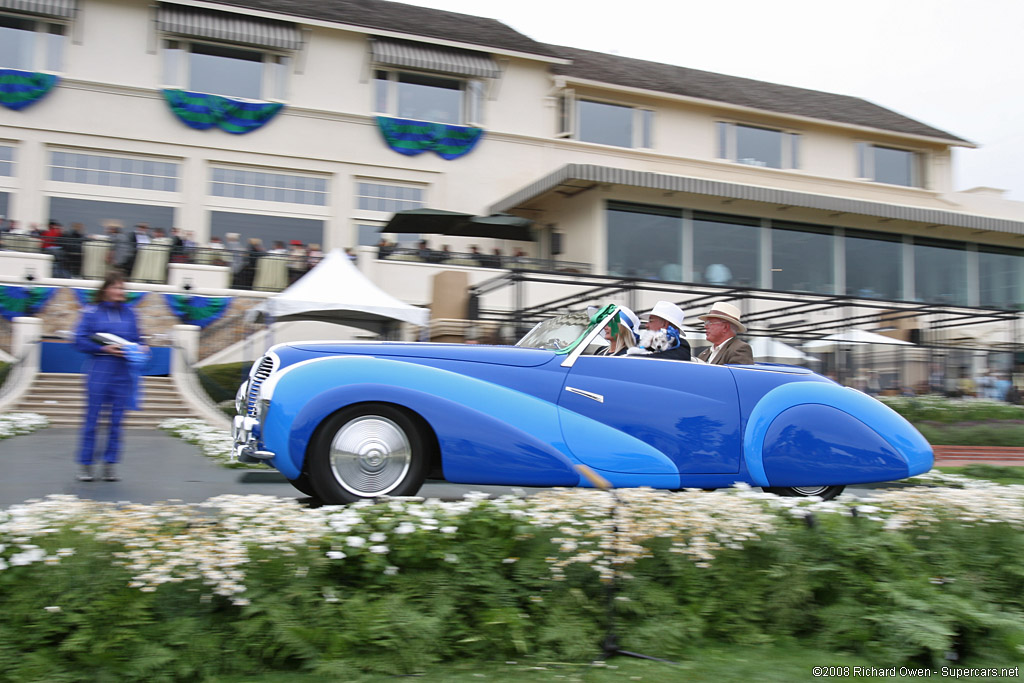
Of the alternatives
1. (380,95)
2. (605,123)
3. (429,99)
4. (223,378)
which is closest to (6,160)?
(223,378)

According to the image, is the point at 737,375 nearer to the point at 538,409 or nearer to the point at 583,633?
the point at 538,409

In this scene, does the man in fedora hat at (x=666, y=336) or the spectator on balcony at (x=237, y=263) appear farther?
the spectator on balcony at (x=237, y=263)

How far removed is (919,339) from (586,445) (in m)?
17.0

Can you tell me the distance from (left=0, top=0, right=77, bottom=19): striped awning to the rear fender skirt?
2211 cm

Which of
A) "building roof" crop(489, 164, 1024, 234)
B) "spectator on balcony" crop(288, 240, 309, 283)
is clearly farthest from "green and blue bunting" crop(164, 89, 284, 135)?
"building roof" crop(489, 164, 1024, 234)

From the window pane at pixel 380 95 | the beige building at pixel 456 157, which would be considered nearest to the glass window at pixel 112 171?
the beige building at pixel 456 157

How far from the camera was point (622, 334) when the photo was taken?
5.90 metres

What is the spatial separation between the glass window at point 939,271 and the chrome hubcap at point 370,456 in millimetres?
26530

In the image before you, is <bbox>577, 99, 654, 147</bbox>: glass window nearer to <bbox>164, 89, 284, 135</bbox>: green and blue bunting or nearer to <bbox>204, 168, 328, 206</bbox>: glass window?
<bbox>204, 168, 328, 206</bbox>: glass window

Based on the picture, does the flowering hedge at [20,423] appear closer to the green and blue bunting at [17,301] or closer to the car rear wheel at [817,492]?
the green and blue bunting at [17,301]

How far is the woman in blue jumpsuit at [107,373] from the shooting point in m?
6.97

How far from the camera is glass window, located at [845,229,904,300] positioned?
26750 millimetres

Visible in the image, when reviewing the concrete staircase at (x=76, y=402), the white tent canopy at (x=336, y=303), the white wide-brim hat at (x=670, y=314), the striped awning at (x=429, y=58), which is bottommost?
the concrete staircase at (x=76, y=402)

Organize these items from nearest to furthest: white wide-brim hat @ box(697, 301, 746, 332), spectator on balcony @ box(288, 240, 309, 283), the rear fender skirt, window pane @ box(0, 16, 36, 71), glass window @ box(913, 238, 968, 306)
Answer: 1. the rear fender skirt
2. white wide-brim hat @ box(697, 301, 746, 332)
3. spectator on balcony @ box(288, 240, 309, 283)
4. window pane @ box(0, 16, 36, 71)
5. glass window @ box(913, 238, 968, 306)
